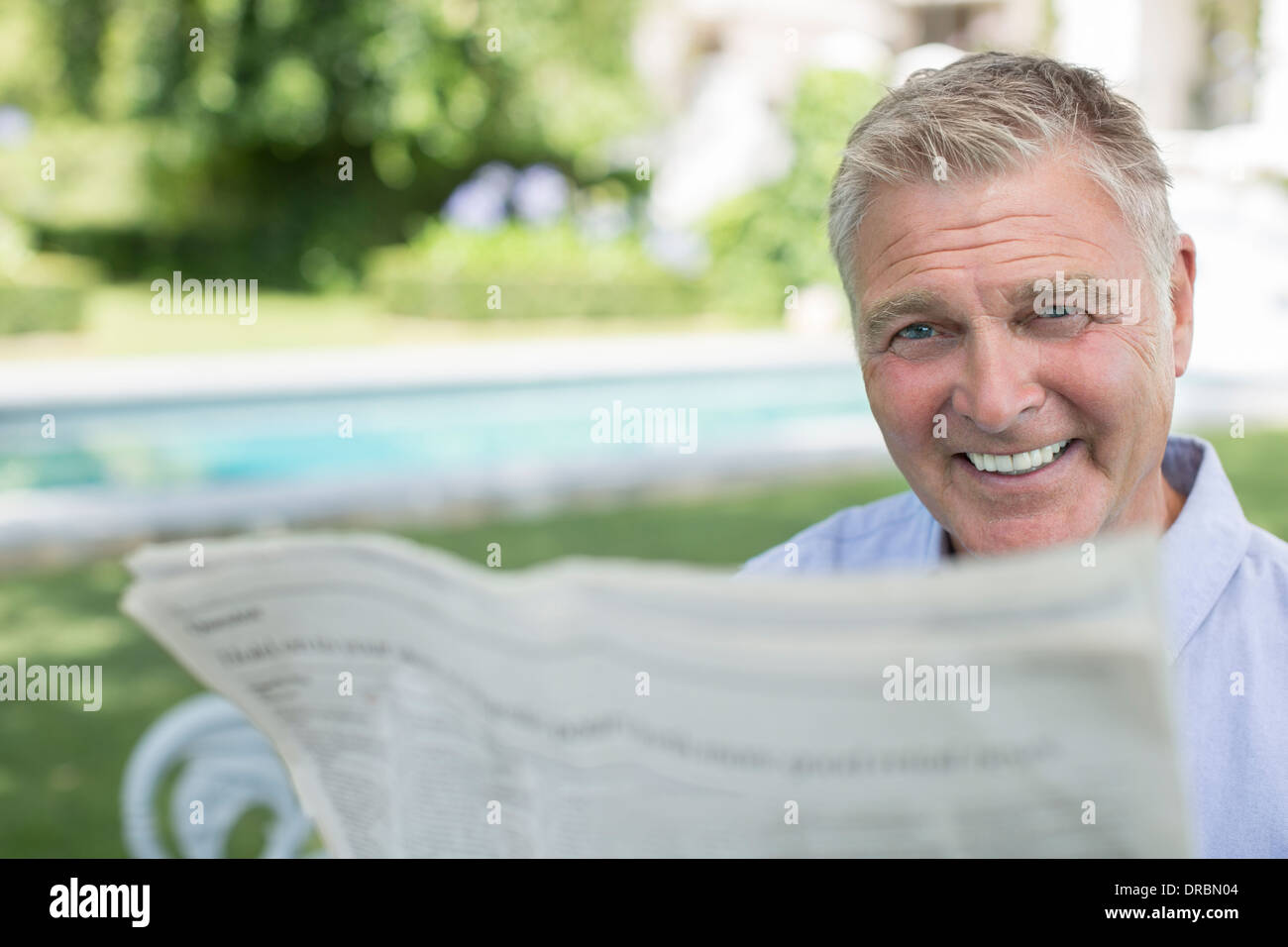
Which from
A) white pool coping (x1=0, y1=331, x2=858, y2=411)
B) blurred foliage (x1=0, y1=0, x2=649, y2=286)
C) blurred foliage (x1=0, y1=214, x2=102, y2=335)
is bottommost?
white pool coping (x1=0, y1=331, x2=858, y2=411)

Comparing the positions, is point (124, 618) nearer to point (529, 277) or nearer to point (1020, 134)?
point (1020, 134)

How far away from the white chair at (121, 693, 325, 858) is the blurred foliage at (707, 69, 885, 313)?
514 inches

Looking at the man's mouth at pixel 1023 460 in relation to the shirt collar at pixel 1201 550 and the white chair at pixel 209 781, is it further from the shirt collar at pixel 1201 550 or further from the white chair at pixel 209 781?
the white chair at pixel 209 781

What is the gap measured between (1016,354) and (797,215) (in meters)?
14.1

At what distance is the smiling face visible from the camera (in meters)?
1.24

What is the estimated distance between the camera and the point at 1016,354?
4.10ft

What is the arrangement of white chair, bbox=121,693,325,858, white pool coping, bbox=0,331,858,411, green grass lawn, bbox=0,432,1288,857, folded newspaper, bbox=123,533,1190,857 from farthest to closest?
white pool coping, bbox=0,331,858,411
green grass lawn, bbox=0,432,1288,857
white chair, bbox=121,693,325,858
folded newspaper, bbox=123,533,1190,857

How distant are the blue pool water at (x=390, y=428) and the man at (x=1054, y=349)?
231 inches

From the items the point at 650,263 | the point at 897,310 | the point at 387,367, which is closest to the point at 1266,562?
the point at 897,310

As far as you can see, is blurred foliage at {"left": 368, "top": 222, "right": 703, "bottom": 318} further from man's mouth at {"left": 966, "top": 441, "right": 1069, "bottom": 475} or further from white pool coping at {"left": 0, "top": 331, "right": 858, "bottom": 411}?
man's mouth at {"left": 966, "top": 441, "right": 1069, "bottom": 475}

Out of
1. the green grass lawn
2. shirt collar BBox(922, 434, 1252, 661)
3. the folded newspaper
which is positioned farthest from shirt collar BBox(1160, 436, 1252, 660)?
the green grass lawn
